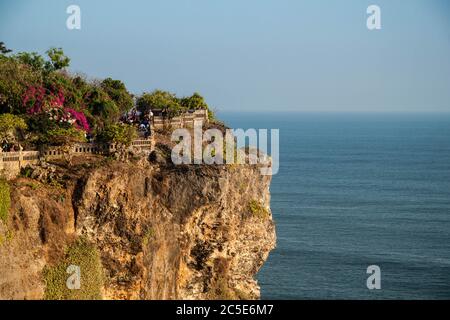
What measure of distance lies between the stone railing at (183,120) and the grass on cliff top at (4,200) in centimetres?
1470

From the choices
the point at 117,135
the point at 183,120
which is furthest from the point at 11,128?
the point at 183,120

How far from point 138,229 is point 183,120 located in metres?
12.5

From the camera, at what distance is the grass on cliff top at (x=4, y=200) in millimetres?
42312

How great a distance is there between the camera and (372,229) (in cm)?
9962

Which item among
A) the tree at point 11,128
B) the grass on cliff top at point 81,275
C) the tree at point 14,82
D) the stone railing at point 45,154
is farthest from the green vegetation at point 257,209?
the tree at point 14,82

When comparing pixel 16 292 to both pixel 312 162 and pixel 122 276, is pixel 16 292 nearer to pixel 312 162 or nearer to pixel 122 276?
pixel 122 276

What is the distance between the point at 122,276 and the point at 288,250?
43282 mm

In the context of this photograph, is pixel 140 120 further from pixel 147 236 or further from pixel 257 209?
pixel 147 236

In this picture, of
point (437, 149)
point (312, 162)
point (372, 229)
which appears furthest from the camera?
point (437, 149)

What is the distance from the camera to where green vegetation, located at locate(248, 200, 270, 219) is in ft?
177

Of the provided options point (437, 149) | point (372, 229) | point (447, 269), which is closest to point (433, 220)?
point (372, 229)

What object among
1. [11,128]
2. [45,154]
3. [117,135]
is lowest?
[45,154]

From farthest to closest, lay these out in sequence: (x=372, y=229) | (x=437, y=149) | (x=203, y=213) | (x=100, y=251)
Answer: (x=437, y=149) < (x=372, y=229) < (x=203, y=213) < (x=100, y=251)

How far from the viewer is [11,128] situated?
48750mm
